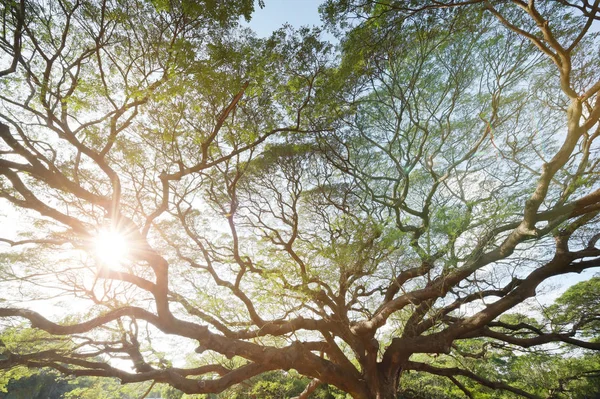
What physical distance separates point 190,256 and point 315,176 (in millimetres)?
3794

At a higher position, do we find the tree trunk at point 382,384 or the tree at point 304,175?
the tree at point 304,175

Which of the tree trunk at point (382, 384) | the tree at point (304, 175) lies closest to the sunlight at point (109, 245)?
the tree at point (304, 175)

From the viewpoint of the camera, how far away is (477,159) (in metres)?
6.09

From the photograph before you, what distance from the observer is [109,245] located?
4273 mm

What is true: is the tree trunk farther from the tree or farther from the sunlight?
the sunlight

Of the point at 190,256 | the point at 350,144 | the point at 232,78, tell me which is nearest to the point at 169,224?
the point at 190,256

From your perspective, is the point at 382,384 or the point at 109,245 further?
the point at 382,384

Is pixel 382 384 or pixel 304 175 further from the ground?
pixel 304 175

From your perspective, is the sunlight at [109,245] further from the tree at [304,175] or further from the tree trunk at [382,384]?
the tree trunk at [382,384]

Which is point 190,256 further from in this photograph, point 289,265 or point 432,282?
point 432,282

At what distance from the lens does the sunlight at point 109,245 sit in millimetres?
4074

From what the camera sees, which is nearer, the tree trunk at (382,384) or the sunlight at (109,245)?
the sunlight at (109,245)

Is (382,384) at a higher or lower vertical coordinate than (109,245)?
lower

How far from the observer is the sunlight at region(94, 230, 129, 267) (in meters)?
4.07
